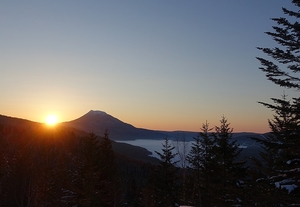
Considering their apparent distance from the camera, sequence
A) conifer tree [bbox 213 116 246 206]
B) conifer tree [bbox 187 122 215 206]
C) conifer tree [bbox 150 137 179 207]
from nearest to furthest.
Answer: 1. conifer tree [bbox 213 116 246 206]
2. conifer tree [bbox 187 122 215 206]
3. conifer tree [bbox 150 137 179 207]

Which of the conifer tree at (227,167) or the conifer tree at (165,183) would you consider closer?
the conifer tree at (227,167)

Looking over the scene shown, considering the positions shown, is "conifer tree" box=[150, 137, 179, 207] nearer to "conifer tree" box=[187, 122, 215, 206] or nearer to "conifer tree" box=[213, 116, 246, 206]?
"conifer tree" box=[187, 122, 215, 206]

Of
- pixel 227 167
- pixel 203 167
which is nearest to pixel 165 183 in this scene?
pixel 203 167

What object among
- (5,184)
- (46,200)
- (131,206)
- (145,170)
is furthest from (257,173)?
(145,170)

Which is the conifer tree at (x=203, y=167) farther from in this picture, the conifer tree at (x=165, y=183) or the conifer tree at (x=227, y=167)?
the conifer tree at (x=165, y=183)

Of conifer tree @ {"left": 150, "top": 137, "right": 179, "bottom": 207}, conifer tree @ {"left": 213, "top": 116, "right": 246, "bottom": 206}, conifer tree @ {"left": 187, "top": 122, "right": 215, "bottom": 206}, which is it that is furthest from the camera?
conifer tree @ {"left": 150, "top": 137, "right": 179, "bottom": 207}

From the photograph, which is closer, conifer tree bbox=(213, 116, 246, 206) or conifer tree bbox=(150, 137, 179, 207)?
conifer tree bbox=(213, 116, 246, 206)

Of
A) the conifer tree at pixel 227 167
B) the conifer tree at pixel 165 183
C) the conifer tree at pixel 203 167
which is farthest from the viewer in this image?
the conifer tree at pixel 165 183

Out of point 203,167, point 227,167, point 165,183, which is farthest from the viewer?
point 165,183

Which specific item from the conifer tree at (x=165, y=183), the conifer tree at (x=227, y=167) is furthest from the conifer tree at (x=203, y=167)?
the conifer tree at (x=165, y=183)

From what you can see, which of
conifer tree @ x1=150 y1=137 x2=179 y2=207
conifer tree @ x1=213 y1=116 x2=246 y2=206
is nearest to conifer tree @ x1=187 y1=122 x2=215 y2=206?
conifer tree @ x1=213 y1=116 x2=246 y2=206

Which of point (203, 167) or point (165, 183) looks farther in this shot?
point (165, 183)

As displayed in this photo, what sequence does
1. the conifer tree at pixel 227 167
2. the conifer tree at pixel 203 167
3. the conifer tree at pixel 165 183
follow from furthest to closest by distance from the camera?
the conifer tree at pixel 165 183, the conifer tree at pixel 203 167, the conifer tree at pixel 227 167

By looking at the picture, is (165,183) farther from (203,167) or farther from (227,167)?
(227,167)
